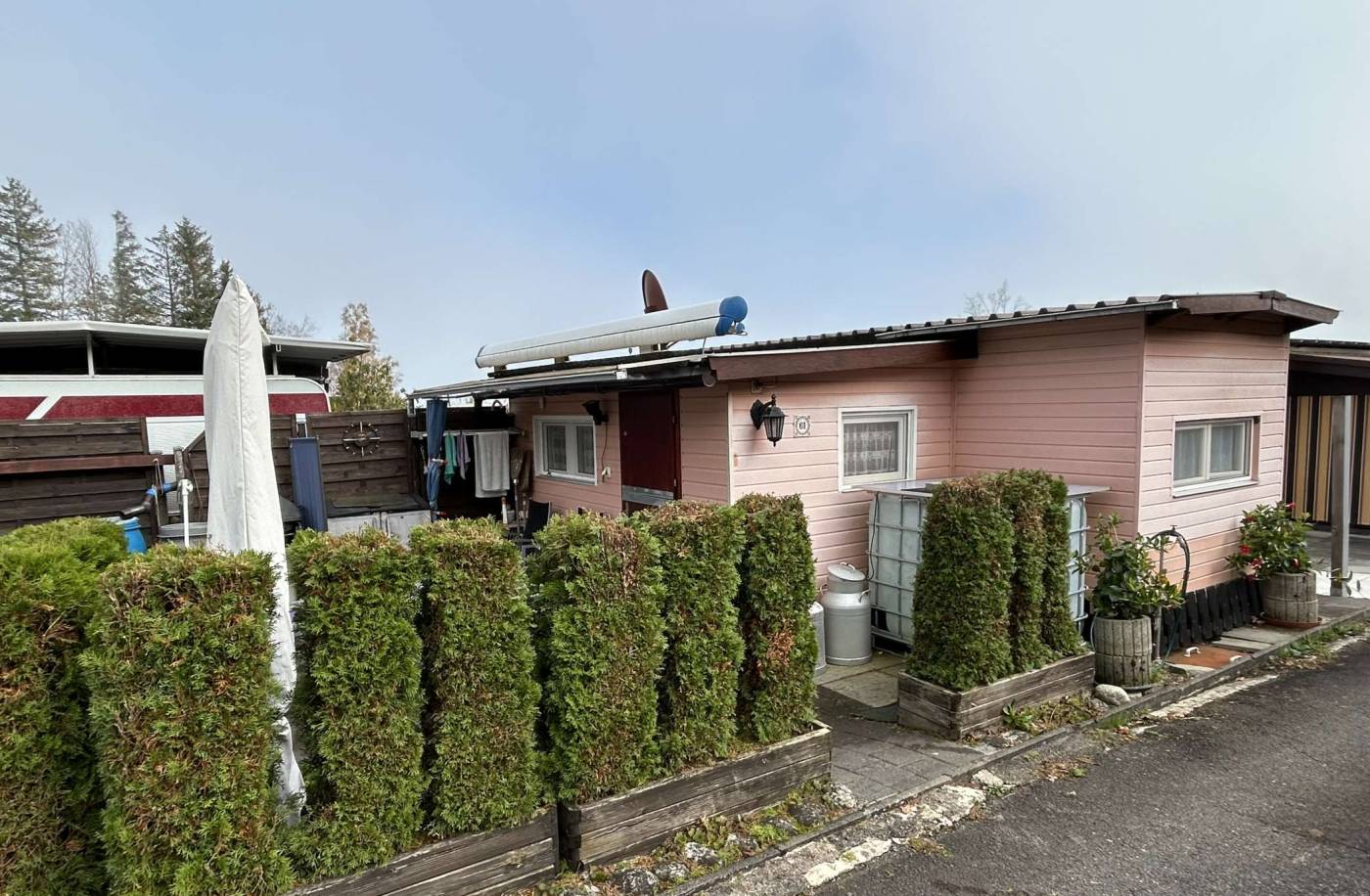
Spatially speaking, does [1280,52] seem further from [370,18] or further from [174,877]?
[174,877]

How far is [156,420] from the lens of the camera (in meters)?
8.06

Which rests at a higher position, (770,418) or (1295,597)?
(770,418)

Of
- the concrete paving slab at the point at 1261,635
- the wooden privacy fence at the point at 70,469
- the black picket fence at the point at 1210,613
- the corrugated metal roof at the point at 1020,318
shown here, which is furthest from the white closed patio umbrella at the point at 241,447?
the concrete paving slab at the point at 1261,635

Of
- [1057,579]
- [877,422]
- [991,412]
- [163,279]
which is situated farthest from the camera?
[163,279]

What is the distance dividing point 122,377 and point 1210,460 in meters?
12.3

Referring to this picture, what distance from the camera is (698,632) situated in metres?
3.36

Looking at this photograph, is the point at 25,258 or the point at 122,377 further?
the point at 25,258

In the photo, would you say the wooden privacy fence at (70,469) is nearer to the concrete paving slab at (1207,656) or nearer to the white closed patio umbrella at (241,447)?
the white closed patio umbrella at (241,447)

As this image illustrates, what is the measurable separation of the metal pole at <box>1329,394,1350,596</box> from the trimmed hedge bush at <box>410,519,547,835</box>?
9238mm

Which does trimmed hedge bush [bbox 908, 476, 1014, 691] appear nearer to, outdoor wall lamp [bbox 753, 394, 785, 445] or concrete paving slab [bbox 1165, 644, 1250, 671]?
outdoor wall lamp [bbox 753, 394, 785, 445]

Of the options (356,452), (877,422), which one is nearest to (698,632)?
(877,422)

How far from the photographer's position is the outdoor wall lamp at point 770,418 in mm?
5676

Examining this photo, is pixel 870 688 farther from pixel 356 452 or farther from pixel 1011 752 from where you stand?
pixel 356 452

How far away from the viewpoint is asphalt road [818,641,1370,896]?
9.96ft
